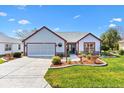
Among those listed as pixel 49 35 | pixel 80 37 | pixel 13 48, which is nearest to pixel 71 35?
pixel 80 37

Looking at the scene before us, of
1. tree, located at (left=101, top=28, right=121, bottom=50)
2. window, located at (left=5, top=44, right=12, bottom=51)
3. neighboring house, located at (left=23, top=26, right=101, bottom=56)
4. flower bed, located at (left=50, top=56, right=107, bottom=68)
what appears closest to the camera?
flower bed, located at (left=50, top=56, right=107, bottom=68)

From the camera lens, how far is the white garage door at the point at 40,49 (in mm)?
29156

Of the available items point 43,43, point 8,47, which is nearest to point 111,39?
point 43,43

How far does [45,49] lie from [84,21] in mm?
9013

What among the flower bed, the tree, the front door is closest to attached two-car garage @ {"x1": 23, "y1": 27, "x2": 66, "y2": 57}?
the front door

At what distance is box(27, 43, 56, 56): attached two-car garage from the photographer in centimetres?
2916

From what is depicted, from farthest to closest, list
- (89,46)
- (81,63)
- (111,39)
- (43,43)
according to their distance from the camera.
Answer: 1. (111,39)
2. (89,46)
3. (43,43)
4. (81,63)

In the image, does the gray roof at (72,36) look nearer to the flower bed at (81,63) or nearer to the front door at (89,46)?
the front door at (89,46)

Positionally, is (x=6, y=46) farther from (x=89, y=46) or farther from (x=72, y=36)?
(x=89, y=46)

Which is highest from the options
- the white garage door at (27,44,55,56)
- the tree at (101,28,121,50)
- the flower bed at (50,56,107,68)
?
the tree at (101,28,121,50)

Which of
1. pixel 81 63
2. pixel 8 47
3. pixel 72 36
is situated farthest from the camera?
pixel 8 47

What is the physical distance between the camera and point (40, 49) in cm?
2928

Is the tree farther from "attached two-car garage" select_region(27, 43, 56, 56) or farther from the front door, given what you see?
"attached two-car garage" select_region(27, 43, 56, 56)
